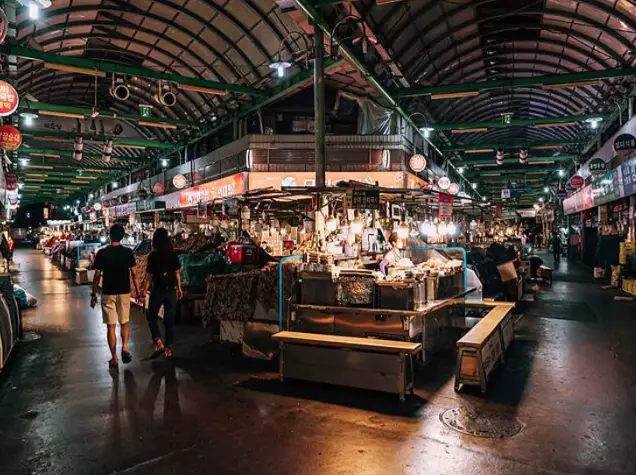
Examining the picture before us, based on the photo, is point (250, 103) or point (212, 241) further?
point (250, 103)

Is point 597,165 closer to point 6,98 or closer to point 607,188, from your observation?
point 607,188

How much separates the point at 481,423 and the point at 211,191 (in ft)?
64.6

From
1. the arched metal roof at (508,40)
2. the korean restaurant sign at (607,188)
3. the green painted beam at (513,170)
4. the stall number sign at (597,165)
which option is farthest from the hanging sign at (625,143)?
the green painted beam at (513,170)

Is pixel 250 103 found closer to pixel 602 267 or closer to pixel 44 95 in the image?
pixel 44 95

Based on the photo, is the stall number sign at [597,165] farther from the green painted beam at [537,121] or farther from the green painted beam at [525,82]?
the green painted beam at [525,82]

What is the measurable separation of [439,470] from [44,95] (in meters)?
24.9

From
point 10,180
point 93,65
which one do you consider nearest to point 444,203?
point 93,65

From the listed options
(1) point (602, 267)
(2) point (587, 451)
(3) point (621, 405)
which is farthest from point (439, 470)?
(1) point (602, 267)

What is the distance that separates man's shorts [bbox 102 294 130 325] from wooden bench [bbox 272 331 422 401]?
257 centimetres

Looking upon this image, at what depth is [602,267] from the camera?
2011 centimetres

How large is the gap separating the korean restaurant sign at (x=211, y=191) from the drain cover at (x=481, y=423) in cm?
1317

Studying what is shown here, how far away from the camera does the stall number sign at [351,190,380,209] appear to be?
8688 millimetres

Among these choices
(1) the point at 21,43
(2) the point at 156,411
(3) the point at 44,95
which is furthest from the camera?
(3) the point at 44,95

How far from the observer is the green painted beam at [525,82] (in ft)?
46.5
